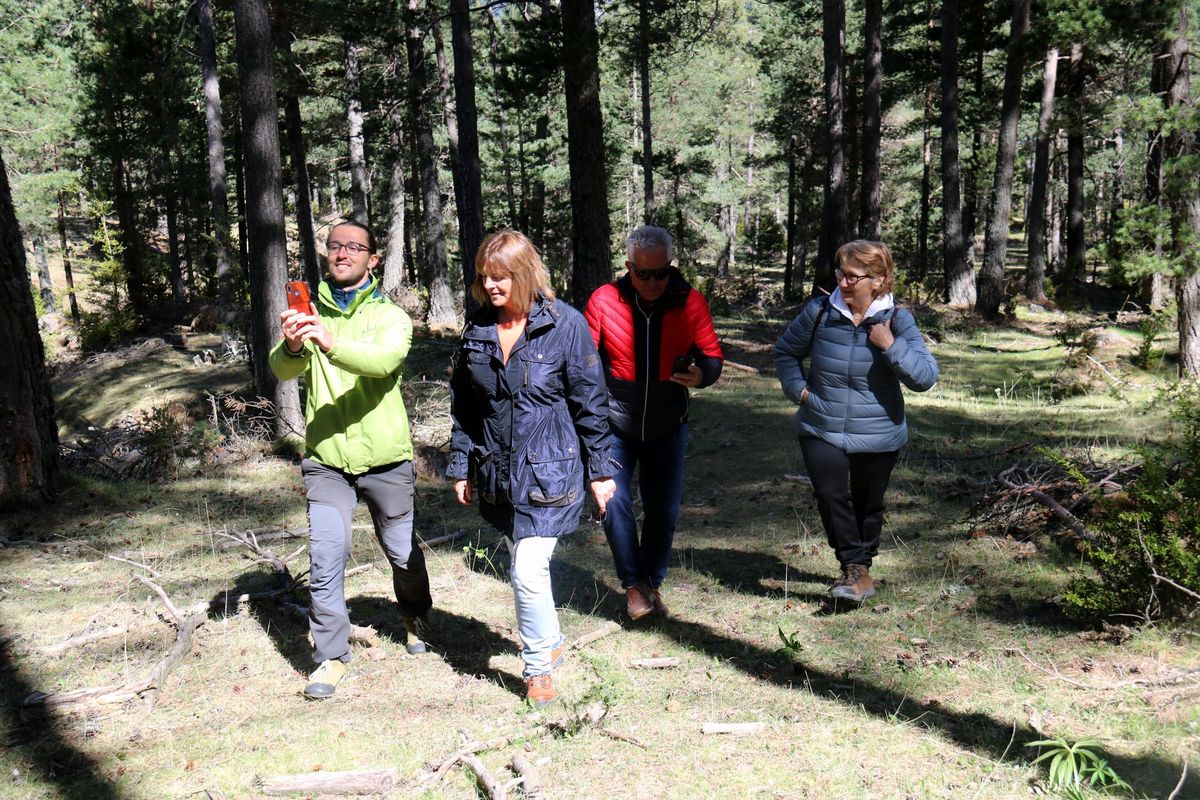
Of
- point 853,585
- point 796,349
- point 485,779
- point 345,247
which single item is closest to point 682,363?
point 796,349

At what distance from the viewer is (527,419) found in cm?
374

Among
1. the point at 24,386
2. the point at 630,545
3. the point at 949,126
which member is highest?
the point at 949,126

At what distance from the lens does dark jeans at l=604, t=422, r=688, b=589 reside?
4812mm

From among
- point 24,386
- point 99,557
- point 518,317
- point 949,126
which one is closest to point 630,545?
point 518,317

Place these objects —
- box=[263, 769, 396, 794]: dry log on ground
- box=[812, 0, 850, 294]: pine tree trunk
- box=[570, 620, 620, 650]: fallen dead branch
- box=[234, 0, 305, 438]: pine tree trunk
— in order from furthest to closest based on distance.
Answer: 1. box=[812, 0, 850, 294]: pine tree trunk
2. box=[234, 0, 305, 438]: pine tree trunk
3. box=[570, 620, 620, 650]: fallen dead branch
4. box=[263, 769, 396, 794]: dry log on ground

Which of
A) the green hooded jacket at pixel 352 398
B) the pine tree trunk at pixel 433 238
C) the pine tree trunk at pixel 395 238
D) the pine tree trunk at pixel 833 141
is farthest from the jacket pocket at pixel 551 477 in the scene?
the pine tree trunk at pixel 395 238

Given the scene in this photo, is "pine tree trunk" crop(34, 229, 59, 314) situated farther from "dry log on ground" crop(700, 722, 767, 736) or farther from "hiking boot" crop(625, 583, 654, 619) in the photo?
"dry log on ground" crop(700, 722, 767, 736)

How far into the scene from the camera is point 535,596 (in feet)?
12.5

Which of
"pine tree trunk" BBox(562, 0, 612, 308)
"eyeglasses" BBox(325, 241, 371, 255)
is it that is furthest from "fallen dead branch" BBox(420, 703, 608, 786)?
"pine tree trunk" BBox(562, 0, 612, 308)

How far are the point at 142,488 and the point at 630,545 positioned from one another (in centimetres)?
534

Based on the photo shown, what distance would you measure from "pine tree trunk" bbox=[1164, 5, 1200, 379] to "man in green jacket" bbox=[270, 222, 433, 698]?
9257mm

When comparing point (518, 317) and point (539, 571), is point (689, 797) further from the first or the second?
point (518, 317)

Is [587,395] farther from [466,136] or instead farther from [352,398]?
[466,136]

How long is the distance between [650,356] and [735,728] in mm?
1956
